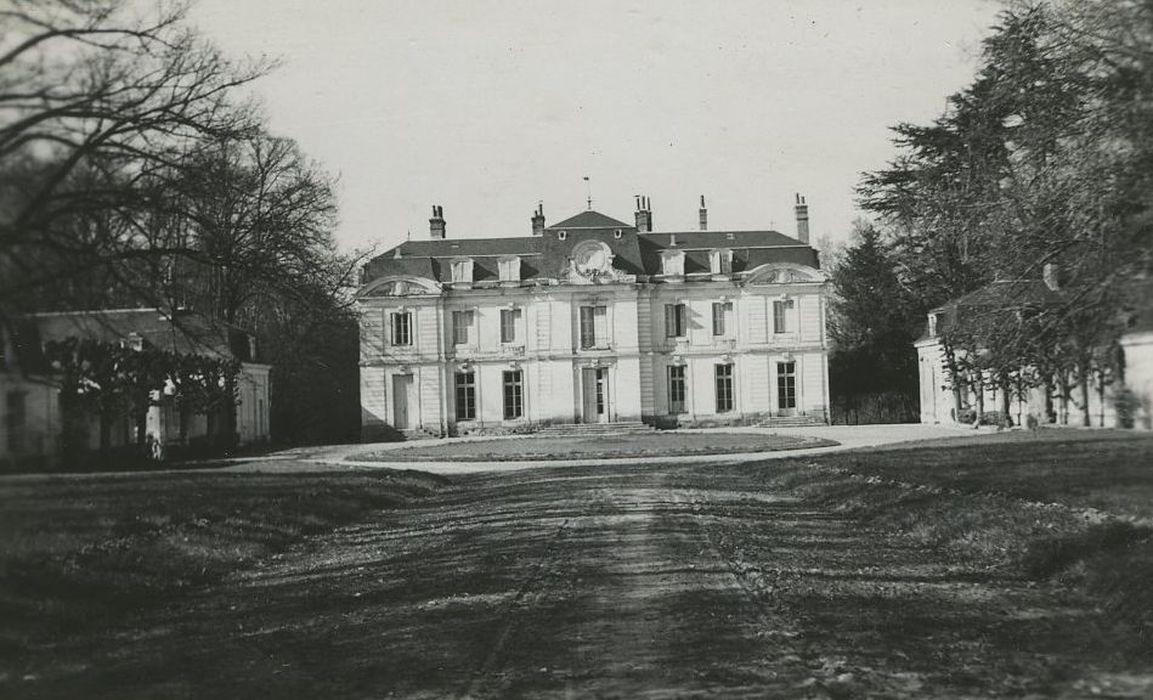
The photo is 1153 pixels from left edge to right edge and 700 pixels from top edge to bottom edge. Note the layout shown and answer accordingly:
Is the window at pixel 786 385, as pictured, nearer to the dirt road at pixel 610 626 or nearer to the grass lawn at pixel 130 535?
the grass lawn at pixel 130 535

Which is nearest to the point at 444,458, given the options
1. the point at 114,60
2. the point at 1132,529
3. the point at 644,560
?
the point at 644,560

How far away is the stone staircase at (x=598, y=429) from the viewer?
38.2 m

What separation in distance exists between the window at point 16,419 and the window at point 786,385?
3830 cm

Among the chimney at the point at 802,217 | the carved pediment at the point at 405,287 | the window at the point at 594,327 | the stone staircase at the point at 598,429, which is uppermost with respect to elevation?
the chimney at the point at 802,217

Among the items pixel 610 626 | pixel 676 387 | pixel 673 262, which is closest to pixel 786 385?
pixel 676 387

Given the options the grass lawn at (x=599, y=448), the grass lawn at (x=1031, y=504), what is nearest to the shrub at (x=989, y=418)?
the grass lawn at (x=599, y=448)

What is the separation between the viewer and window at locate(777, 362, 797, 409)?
41.2m

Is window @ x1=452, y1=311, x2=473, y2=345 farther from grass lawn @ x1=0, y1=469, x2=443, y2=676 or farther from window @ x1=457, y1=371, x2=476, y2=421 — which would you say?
grass lawn @ x1=0, y1=469, x2=443, y2=676

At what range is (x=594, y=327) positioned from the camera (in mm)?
41094

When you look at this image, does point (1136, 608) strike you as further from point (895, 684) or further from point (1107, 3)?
point (1107, 3)

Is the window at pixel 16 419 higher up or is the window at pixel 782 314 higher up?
the window at pixel 782 314

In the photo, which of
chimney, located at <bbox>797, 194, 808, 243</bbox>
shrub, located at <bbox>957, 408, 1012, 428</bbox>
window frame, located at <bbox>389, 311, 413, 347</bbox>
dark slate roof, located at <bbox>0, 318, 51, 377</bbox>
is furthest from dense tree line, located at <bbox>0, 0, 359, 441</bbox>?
chimney, located at <bbox>797, 194, 808, 243</bbox>

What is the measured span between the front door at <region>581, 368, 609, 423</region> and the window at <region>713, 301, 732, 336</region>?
4.84 meters

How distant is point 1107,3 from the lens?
5875 millimetres
